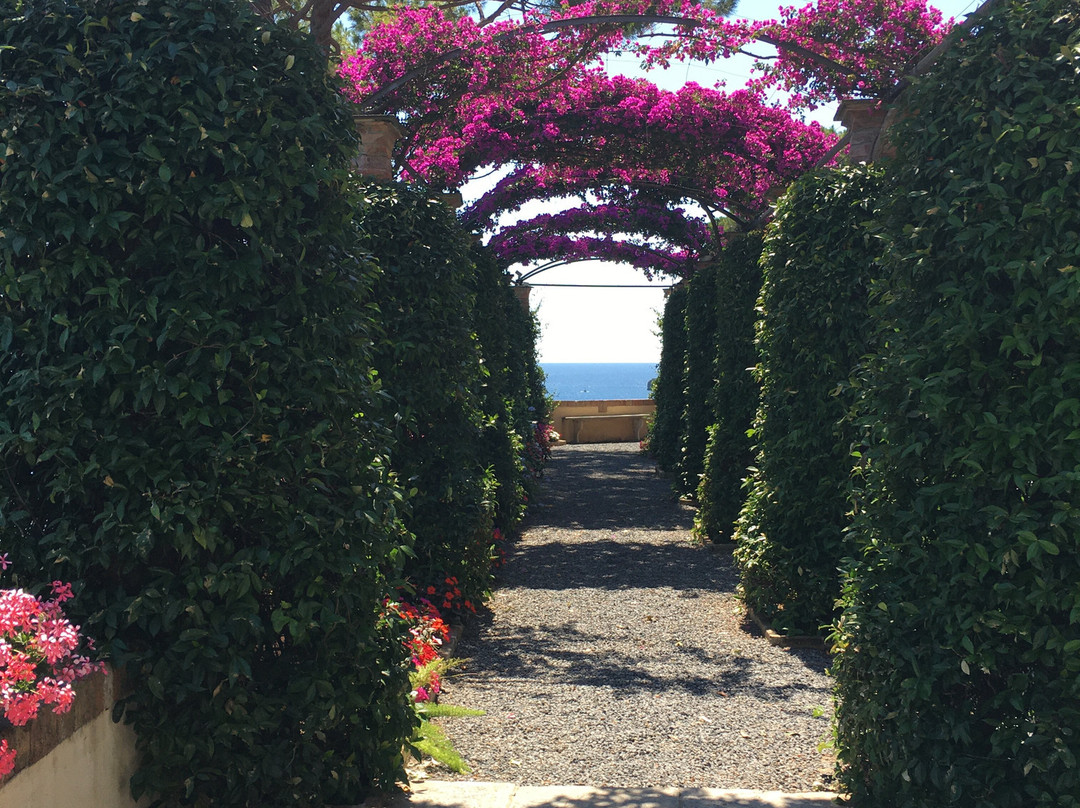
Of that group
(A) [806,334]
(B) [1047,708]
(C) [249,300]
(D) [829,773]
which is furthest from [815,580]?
(C) [249,300]

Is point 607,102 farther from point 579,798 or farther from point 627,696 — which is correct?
point 579,798

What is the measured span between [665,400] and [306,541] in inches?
528

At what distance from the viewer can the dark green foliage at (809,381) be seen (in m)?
5.97

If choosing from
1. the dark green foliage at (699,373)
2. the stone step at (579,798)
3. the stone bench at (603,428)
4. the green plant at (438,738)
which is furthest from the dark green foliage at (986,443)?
the stone bench at (603,428)

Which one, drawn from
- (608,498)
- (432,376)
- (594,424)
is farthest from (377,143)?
(594,424)

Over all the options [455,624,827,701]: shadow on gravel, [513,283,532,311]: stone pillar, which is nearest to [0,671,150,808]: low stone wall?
[455,624,827,701]: shadow on gravel

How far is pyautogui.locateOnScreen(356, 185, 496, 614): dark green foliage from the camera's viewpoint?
6035mm

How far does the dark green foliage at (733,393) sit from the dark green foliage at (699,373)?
1.90 metres

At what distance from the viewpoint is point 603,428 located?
25.1 meters

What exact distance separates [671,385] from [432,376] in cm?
1021

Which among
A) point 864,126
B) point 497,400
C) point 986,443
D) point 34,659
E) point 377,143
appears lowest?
point 34,659

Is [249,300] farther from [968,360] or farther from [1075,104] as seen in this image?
[1075,104]

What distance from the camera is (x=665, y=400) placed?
16.3 metres

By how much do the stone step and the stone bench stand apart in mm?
20866
